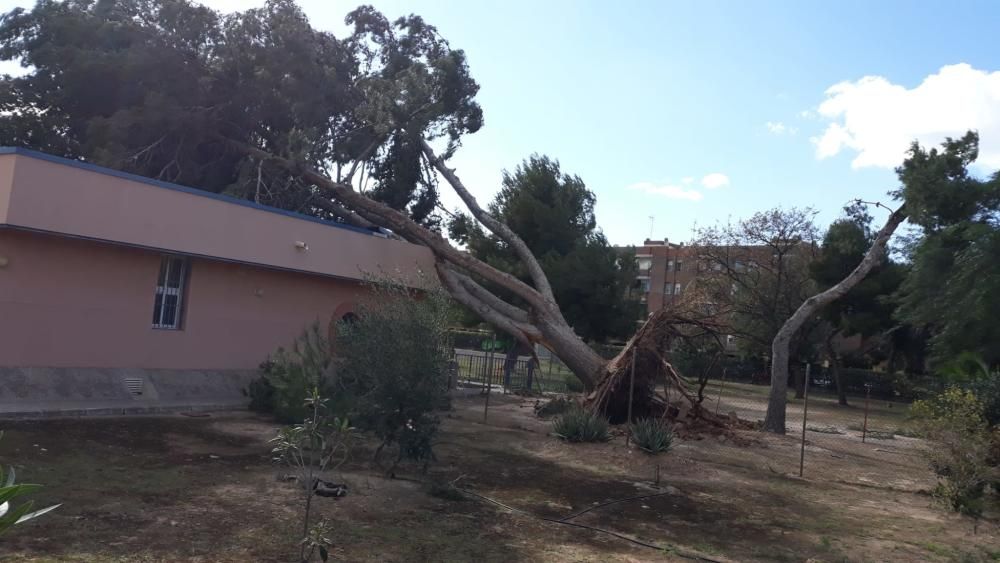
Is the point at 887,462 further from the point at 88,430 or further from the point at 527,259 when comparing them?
the point at 88,430

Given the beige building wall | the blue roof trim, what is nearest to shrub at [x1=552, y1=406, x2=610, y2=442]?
the beige building wall

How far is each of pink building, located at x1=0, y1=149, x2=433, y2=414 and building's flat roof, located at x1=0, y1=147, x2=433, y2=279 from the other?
0.08 feet

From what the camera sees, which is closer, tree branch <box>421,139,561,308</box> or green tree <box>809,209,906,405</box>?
tree branch <box>421,139,561,308</box>

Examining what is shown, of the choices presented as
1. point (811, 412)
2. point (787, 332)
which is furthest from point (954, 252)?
point (787, 332)

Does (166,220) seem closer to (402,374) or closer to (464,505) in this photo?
(402,374)

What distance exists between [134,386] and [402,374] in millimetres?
8148

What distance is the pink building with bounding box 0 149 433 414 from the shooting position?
1398 centimetres

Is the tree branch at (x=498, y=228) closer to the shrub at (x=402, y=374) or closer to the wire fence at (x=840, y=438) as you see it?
the wire fence at (x=840, y=438)

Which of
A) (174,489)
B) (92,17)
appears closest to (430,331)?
(174,489)

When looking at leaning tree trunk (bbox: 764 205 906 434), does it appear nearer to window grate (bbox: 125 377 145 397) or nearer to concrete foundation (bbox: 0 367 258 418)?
concrete foundation (bbox: 0 367 258 418)

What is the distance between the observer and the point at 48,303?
14.7m

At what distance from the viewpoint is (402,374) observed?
10.3 metres

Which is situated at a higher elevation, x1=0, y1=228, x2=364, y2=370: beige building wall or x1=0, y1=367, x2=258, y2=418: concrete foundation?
x1=0, y1=228, x2=364, y2=370: beige building wall

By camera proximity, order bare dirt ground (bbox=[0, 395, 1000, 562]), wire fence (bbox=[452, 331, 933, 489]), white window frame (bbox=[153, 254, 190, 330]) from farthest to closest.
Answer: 1. white window frame (bbox=[153, 254, 190, 330])
2. wire fence (bbox=[452, 331, 933, 489])
3. bare dirt ground (bbox=[0, 395, 1000, 562])
